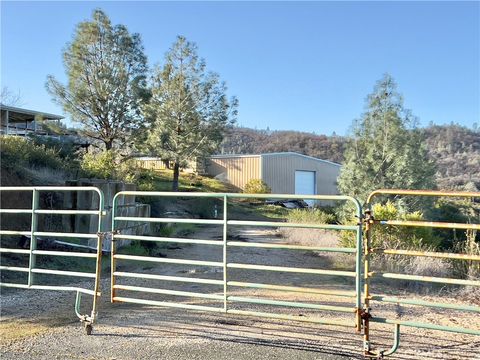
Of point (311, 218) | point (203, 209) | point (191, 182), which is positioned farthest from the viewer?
point (191, 182)

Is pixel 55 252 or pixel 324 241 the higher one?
pixel 55 252

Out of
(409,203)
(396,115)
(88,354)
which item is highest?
(396,115)

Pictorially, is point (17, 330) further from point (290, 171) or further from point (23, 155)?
point (290, 171)

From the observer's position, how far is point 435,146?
6594cm

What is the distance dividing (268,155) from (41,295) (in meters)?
32.7

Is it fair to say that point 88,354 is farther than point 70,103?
No

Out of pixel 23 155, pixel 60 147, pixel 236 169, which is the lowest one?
pixel 23 155

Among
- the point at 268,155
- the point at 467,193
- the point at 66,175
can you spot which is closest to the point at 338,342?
the point at 467,193

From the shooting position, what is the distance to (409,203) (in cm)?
1788

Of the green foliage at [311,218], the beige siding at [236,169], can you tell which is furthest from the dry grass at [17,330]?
the beige siding at [236,169]

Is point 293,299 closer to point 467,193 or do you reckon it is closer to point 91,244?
point 467,193

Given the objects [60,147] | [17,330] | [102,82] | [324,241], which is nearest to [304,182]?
[102,82]

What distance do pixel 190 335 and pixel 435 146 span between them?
66978 millimetres

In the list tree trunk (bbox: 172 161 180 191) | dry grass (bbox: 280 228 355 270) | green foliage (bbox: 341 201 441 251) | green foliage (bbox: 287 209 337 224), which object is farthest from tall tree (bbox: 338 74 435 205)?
tree trunk (bbox: 172 161 180 191)
